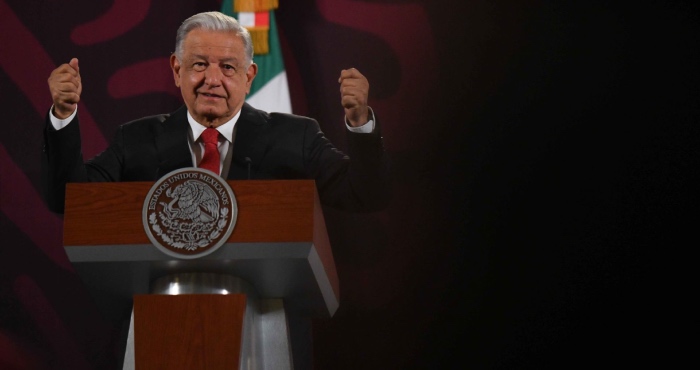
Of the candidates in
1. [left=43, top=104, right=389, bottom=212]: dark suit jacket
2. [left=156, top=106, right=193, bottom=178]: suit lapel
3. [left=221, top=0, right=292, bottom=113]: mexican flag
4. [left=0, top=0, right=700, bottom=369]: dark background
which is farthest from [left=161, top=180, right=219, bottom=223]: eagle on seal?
[left=221, top=0, right=292, bottom=113]: mexican flag

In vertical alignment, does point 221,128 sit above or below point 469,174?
below

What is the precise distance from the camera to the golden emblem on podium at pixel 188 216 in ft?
7.79

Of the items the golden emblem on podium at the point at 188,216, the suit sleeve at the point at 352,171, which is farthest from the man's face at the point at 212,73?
the golden emblem on podium at the point at 188,216

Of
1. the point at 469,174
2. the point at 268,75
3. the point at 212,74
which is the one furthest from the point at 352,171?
the point at 268,75

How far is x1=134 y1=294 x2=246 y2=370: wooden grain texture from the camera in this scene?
2307mm

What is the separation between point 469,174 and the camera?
3.85 m

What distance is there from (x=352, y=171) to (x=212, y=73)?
1.65 feet

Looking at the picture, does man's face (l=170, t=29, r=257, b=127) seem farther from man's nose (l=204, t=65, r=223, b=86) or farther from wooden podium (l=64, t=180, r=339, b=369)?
wooden podium (l=64, t=180, r=339, b=369)

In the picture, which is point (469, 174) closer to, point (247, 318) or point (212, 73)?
point (212, 73)

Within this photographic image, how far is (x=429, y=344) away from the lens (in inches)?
146

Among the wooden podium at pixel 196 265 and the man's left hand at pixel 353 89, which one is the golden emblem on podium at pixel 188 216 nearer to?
the wooden podium at pixel 196 265

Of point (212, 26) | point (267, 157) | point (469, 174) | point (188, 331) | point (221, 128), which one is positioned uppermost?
point (212, 26)

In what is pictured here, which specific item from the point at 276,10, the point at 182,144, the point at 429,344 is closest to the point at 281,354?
the point at 182,144

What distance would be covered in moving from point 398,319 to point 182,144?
3.68ft
